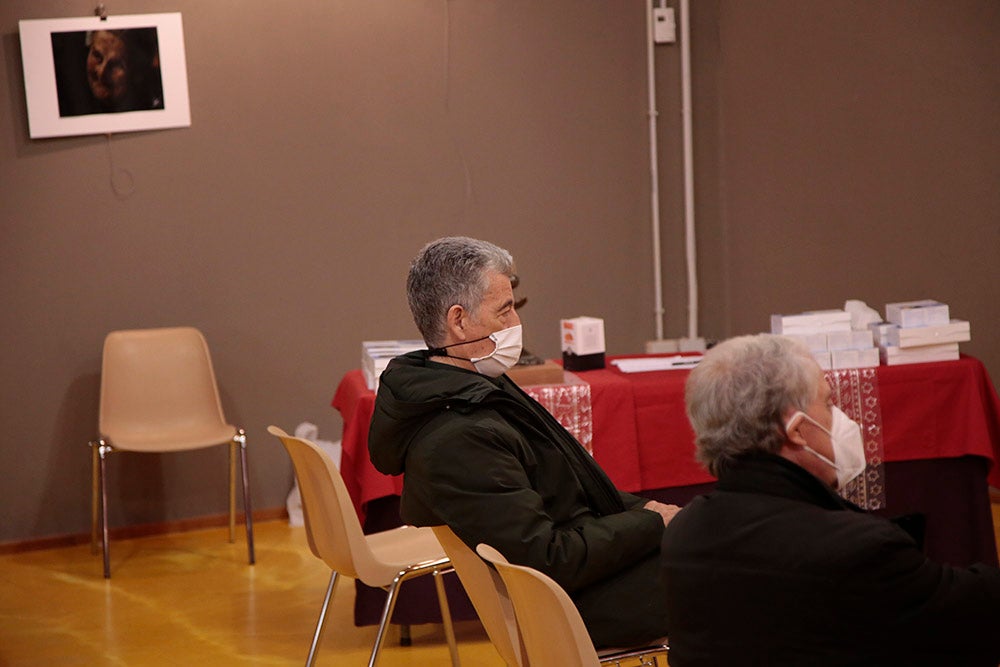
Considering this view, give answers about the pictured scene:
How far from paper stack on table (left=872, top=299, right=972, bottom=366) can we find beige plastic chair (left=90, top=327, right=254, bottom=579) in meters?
2.64

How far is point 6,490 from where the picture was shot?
5.12 meters

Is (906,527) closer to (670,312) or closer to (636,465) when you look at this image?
(636,465)

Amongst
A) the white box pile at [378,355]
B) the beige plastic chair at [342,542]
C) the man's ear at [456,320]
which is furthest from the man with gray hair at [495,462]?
the white box pile at [378,355]

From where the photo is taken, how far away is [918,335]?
380 centimetres

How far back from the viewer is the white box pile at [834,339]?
379 centimetres

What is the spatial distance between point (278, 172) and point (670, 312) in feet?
6.33

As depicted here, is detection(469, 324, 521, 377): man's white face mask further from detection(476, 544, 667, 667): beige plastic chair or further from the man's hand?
detection(476, 544, 667, 667): beige plastic chair

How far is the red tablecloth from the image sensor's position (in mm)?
3672

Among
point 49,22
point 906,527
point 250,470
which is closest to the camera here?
point 906,527

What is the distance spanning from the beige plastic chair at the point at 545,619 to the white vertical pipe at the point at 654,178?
3654 millimetres

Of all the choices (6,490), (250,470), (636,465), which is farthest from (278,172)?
(636,465)

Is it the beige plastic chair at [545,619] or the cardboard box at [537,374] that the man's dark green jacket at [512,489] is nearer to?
the beige plastic chair at [545,619]

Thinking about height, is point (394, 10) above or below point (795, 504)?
above

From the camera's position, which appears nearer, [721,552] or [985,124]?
[721,552]
